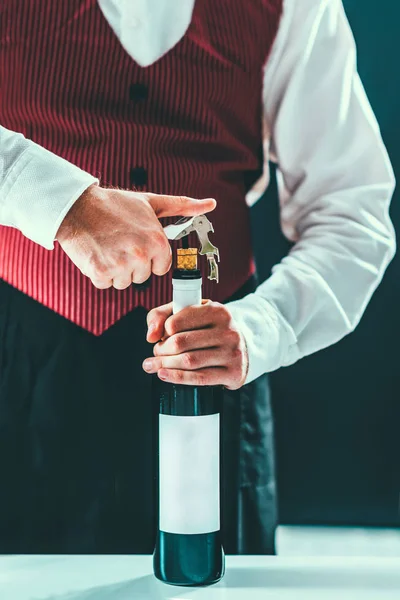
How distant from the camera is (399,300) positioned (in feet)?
5.18

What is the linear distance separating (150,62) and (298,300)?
0.34 m

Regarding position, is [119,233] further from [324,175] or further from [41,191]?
[324,175]

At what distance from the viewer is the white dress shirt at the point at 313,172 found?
936mm

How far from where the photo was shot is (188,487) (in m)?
0.70

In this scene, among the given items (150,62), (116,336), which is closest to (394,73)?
(150,62)

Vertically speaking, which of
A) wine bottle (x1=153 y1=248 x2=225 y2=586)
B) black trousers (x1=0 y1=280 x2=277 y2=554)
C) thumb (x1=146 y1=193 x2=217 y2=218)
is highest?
thumb (x1=146 y1=193 x2=217 y2=218)

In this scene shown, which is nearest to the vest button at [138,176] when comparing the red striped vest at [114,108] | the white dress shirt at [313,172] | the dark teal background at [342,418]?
the red striped vest at [114,108]

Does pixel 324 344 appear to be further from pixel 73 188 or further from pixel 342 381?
pixel 342 381

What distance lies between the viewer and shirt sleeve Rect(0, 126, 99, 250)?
71 centimetres

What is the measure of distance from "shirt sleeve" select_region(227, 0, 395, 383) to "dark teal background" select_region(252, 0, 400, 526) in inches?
20.7

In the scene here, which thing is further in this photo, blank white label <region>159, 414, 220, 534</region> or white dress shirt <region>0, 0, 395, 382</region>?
white dress shirt <region>0, 0, 395, 382</region>

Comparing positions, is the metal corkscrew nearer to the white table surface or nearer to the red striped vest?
the red striped vest

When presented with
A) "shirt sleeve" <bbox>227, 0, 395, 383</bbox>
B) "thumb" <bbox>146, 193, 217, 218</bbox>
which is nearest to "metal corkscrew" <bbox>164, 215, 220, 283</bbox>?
"thumb" <bbox>146, 193, 217, 218</bbox>

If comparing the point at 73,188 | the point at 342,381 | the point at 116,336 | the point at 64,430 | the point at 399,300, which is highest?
the point at 73,188
